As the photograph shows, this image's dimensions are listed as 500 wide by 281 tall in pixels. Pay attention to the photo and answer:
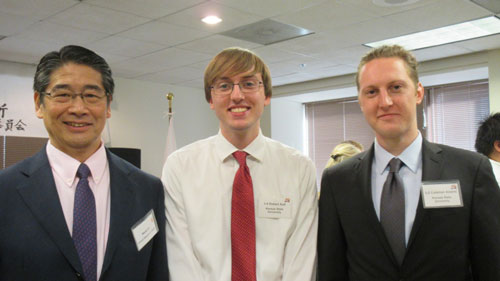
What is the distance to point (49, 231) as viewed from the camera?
1450mm

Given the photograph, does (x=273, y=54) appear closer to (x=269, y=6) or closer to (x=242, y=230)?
(x=269, y=6)

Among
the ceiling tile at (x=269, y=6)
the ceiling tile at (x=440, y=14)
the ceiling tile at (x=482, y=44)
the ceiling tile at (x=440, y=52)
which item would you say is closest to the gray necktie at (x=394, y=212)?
the ceiling tile at (x=269, y=6)

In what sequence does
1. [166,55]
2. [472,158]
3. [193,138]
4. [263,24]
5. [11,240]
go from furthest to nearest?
[193,138]
[166,55]
[263,24]
[472,158]
[11,240]

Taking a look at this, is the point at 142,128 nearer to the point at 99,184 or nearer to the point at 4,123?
the point at 4,123

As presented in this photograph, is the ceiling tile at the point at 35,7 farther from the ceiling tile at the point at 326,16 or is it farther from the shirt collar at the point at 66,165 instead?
the shirt collar at the point at 66,165

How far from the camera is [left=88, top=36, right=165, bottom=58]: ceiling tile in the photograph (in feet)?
17.9

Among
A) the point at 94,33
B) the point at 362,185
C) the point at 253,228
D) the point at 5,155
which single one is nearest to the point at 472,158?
the point at 362,185

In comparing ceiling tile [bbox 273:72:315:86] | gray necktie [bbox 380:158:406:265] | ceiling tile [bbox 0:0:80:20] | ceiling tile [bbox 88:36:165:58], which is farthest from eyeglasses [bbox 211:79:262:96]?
ceiling tile [bbox 273:72:315:86]

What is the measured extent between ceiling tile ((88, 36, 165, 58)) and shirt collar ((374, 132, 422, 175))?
14.1 feet

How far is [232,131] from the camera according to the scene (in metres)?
2.04

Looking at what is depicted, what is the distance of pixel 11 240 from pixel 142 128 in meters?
6.62

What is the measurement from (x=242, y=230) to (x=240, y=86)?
66cm

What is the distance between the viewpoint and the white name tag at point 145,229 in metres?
1.67

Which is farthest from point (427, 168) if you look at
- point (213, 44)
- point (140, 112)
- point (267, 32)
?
point (140, 112)
